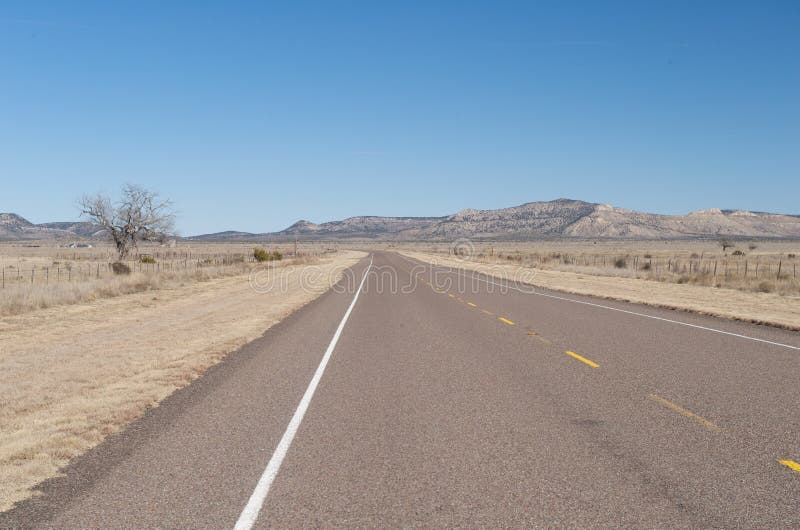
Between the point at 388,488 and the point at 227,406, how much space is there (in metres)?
3.42

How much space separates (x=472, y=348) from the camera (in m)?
12.2

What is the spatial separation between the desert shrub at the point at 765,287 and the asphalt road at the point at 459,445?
17515 millimetres

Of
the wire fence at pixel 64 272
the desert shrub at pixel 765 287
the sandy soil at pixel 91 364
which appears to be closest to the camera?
the sandy soil at pixel 91 364

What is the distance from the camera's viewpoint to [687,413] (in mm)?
7188

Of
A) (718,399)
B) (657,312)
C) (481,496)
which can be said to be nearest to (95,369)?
(481,496)

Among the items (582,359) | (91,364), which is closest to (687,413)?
(582,359)

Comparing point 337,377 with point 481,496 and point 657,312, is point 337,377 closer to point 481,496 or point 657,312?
point 481,496

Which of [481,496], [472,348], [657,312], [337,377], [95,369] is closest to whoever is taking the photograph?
[481,496]

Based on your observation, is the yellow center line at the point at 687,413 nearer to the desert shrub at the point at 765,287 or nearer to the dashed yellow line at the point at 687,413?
the dashed yellow line at the point at 687,413

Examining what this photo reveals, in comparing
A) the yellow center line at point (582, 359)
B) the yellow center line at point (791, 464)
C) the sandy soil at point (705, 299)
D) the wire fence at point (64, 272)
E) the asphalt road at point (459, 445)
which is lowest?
the wire fence at point (64, 272)

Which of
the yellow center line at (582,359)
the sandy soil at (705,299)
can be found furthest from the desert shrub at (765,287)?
the yellow center line at (582,359)

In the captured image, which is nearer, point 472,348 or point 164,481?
point 164,481

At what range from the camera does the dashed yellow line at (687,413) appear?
21.8 ft

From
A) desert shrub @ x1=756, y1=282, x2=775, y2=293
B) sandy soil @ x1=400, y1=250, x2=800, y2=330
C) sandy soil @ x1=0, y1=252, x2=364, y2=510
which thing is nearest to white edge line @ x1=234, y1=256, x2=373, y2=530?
sandy soil @ x1=0, y1=252, x2=364, y2=510
